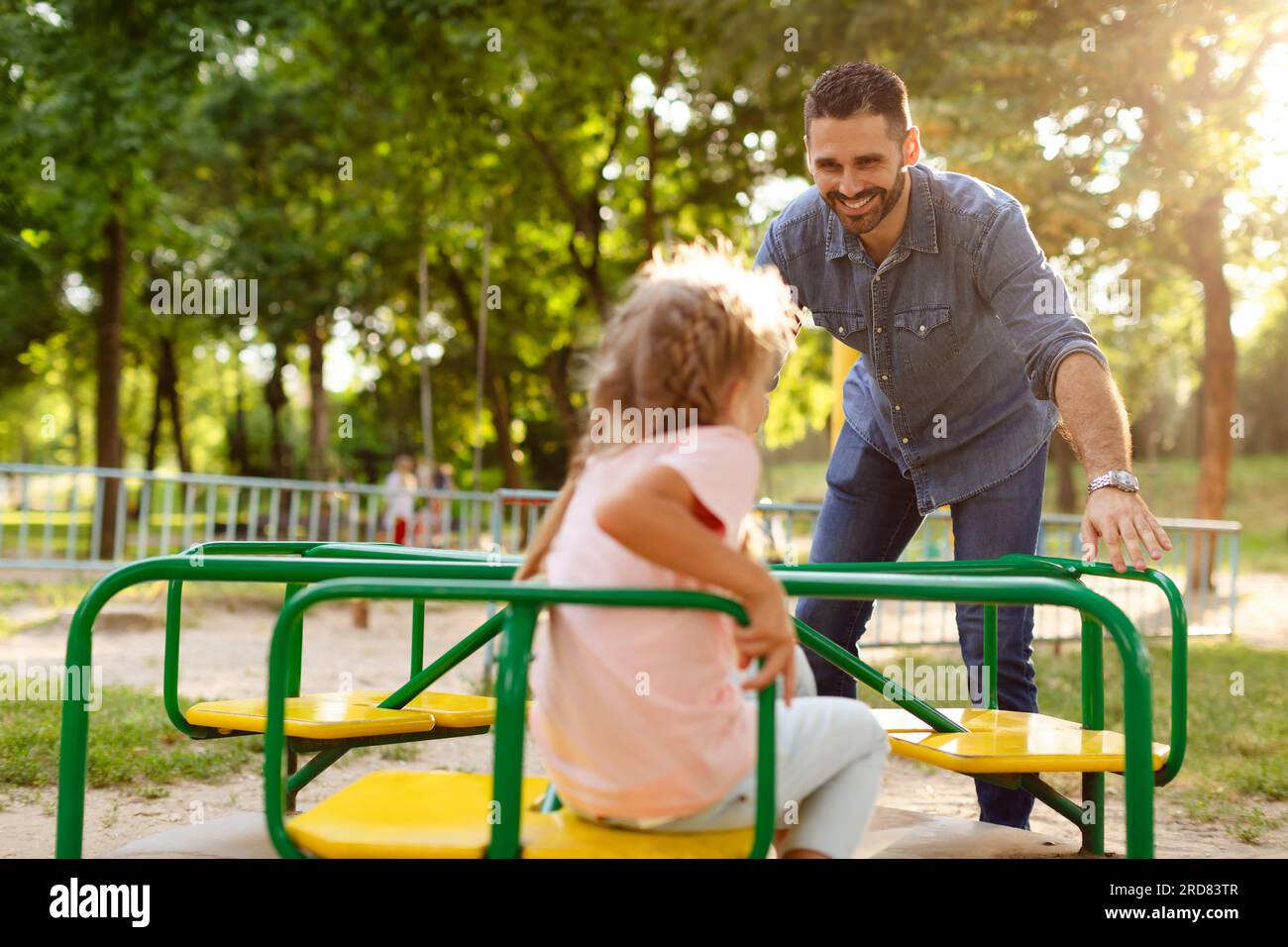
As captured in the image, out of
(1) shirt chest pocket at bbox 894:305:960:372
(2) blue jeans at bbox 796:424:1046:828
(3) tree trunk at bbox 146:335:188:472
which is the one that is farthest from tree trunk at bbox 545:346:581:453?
Answer: (1) shirt chest pocket at bbox 894:305:960:372

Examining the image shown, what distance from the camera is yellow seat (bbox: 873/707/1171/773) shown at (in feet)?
7.89

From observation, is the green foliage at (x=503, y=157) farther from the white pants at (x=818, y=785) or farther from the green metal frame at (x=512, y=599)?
the white pants at (x=818, y=785)

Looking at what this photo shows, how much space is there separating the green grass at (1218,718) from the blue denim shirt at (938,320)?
2.01 meters

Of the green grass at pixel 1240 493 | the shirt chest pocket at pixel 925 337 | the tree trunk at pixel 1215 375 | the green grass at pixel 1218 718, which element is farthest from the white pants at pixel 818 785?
the green grass at pixel 1240 493

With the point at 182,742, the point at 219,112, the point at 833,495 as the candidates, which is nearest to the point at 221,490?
the point at 219,112

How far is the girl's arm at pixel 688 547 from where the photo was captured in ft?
5.84

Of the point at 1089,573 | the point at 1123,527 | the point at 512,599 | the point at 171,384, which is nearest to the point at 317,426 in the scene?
the point at 171,384

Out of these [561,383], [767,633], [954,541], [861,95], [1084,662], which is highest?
[561,383]

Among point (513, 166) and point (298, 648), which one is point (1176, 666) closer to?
point (298, 648)

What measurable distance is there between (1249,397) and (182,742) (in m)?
39.4

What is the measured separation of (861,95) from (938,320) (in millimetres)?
623

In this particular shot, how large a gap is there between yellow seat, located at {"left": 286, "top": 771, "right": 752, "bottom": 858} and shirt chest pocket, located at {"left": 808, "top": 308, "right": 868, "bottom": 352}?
5.59ft

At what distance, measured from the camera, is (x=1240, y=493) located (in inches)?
1251
